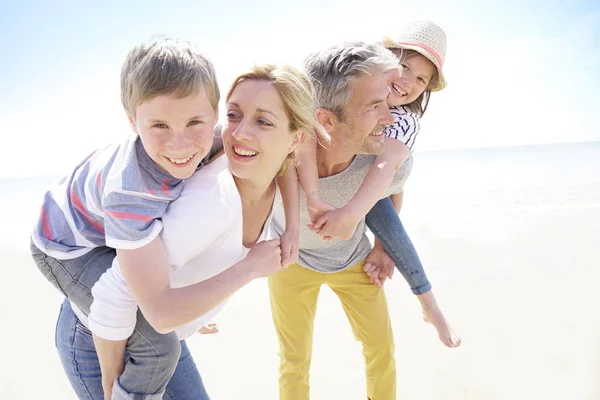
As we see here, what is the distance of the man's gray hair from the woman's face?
434 mm

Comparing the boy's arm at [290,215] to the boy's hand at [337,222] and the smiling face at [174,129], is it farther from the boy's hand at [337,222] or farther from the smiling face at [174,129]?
the smiling face at [174,129]

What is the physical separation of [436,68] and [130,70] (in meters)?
1.91

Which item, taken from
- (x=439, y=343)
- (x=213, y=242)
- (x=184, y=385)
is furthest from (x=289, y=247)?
(x=439, y=343)

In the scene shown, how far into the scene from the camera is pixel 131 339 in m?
1.58

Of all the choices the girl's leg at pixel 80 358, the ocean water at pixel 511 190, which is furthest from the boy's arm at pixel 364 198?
the ocean water at pixel 511 190

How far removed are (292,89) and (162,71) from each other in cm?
56

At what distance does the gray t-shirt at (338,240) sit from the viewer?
231 centimetres

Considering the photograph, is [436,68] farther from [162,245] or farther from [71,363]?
[71,363]

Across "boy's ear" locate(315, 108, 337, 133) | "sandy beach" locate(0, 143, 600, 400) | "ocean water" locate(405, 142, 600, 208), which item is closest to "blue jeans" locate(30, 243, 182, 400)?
"boy's ear" locate(315, 108, 337, 133)

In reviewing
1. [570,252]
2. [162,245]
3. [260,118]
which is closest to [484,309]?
[570,252]

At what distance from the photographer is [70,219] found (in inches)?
61.9

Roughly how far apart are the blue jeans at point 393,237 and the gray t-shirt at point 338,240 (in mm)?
112

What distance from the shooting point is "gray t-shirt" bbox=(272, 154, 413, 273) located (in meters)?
2.31

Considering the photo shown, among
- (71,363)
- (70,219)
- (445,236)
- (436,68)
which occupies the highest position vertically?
(70,219)
